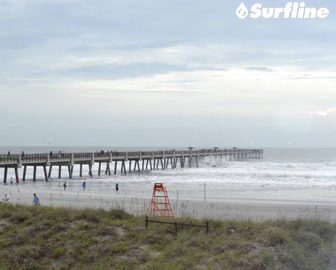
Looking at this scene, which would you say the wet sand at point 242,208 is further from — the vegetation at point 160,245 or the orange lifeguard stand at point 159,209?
the vegetation at point 160,245

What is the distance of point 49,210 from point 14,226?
68.7 inches

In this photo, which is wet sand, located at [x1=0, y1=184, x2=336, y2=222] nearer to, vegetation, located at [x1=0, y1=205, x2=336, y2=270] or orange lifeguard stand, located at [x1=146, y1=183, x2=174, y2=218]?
orange lifeguard stand, located at [x1=146, y1=183, x2=174, y2=218]

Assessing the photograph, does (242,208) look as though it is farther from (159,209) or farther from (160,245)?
(160,245)

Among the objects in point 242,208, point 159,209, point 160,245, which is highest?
point 159,209

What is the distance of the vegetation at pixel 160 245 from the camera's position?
38.8 ft

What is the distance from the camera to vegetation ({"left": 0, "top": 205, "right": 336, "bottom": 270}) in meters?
11.8

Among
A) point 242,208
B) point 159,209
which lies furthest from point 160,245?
point 242,208

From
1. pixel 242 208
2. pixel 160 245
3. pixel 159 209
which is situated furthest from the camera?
pixel 242 208

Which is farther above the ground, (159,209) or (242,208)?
(159,209)

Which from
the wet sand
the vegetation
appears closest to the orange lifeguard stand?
the wet sand

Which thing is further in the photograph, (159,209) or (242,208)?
(242,208)

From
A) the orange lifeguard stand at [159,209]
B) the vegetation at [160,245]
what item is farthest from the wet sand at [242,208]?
the vegetation at [160,245]

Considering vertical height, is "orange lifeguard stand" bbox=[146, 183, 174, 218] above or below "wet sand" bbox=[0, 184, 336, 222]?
above

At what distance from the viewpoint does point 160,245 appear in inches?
520
